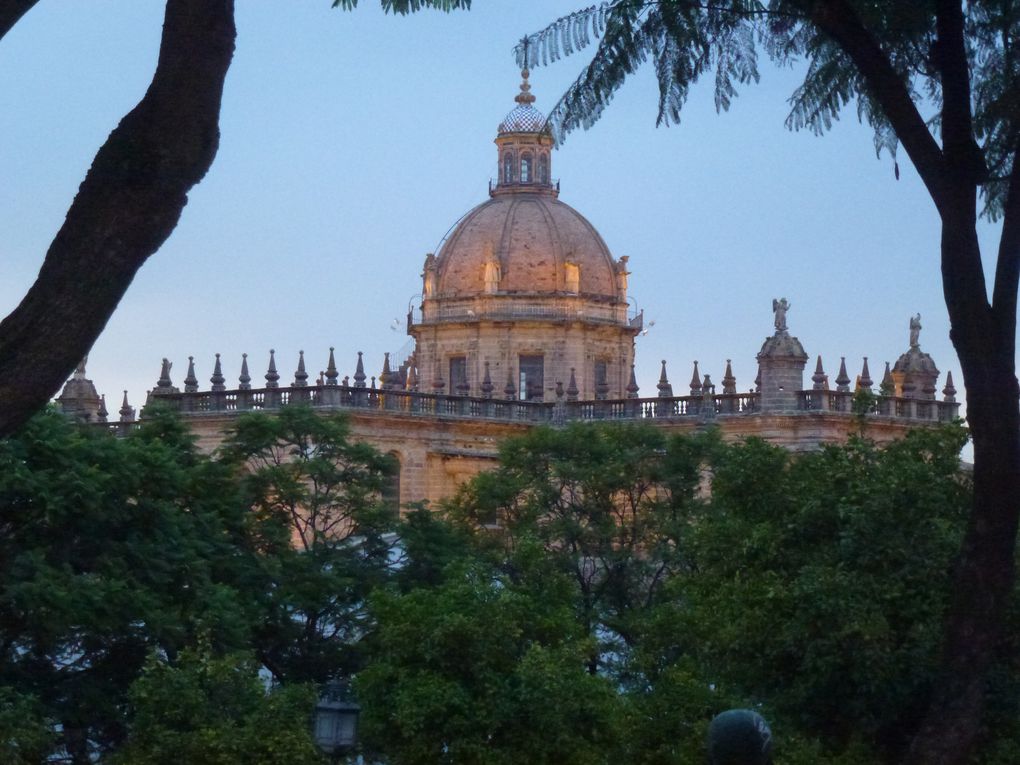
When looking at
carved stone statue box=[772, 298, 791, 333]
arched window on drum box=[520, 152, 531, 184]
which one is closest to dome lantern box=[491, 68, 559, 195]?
arched window on drum box=[520, 152, 531, 184]

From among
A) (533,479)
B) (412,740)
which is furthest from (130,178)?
(533,479)

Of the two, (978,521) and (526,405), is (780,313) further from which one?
(978,521)

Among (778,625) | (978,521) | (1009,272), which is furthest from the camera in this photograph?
(778,625)

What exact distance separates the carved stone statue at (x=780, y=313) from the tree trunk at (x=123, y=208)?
60.3 meters

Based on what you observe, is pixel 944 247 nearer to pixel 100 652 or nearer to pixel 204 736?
pixel 204 736

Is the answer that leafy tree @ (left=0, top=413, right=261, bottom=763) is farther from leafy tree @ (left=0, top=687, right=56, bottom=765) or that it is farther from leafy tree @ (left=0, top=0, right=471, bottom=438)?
leafy tree @ (left=0, top=0, right=471, bottom=438)

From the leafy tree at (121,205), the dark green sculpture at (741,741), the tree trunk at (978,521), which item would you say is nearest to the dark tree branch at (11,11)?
→ the leafy tree at (121,205)

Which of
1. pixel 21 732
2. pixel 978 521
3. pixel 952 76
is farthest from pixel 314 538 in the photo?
pixel 952 76

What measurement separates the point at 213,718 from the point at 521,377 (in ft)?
199

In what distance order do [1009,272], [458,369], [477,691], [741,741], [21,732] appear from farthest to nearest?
1. [458,369]
2. [477,691]
3. [21,732]
4. [1009,272]
5. [741,741]

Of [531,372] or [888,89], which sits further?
[531,372]

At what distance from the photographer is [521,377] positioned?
91875 mm

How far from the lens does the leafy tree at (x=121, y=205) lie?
12.5 m

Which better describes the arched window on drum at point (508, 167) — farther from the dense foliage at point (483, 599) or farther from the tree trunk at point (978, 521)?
the tree trunk at point (978, 521)
